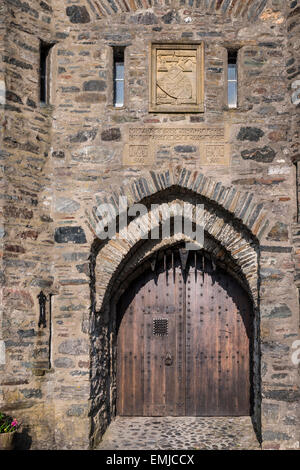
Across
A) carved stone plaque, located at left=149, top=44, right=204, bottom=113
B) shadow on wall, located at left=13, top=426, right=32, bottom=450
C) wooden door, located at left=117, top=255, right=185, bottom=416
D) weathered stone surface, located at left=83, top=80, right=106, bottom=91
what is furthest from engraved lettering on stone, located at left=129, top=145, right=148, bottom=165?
shadow on wall, located at left=13, top=426, right=32, bottom=450

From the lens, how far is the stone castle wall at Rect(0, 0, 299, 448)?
505cm

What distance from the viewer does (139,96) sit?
5414mm

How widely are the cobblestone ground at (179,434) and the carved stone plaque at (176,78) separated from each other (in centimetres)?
367

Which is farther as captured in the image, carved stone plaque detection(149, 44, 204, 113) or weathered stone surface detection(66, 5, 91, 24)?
weathered stone surface detection(66, 5, 91, 24)

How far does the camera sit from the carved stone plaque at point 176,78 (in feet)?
17.7

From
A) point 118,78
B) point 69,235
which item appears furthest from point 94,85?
point 69,235

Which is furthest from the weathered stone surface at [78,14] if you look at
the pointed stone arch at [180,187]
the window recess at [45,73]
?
the pointed stone arch at [180,187]

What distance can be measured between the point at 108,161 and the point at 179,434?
3.22 metres

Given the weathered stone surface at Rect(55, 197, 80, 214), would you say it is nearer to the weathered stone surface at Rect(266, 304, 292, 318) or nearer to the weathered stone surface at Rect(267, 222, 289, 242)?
the weathered stone surface at Rect(267, 222, 289, 242)

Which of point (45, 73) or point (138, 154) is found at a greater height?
point (45, 73)

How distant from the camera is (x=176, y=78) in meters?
5.45

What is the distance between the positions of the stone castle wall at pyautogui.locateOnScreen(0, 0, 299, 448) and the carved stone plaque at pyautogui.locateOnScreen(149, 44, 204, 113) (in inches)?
3.5

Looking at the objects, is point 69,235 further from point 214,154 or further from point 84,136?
point 214,154

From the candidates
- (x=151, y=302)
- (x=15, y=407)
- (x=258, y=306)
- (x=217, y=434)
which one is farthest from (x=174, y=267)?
(x=15, y=407)
